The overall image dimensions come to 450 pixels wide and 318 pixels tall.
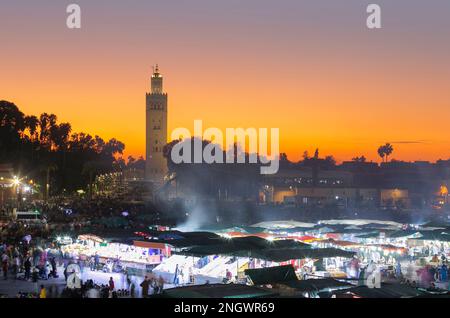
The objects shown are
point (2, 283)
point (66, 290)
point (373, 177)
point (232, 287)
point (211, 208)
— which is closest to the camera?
point (232, 287)

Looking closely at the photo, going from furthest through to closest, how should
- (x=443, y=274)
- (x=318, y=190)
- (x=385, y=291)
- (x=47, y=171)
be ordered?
(x=318, y=190) → (x=47, y=171) → (x=443, y=274) → (x=385, y=291)

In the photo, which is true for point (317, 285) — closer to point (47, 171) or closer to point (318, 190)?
point (47, 171)

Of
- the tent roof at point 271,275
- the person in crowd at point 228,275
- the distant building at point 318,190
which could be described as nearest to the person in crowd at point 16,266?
the person in crowd at point 228,275

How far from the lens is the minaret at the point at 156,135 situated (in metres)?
110

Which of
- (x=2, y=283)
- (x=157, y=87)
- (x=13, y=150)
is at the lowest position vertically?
(x=2, y=283)

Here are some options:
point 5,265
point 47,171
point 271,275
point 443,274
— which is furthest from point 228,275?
point 47,171

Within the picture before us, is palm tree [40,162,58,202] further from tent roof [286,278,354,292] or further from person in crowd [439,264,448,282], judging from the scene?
tent roof [286,278,354,292]

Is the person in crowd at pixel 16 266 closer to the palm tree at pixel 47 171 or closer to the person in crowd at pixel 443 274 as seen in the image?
the person in crowd at pixel 443 274

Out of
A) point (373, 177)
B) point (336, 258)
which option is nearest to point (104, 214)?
point (336, 258)

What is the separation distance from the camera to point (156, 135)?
111 metres
